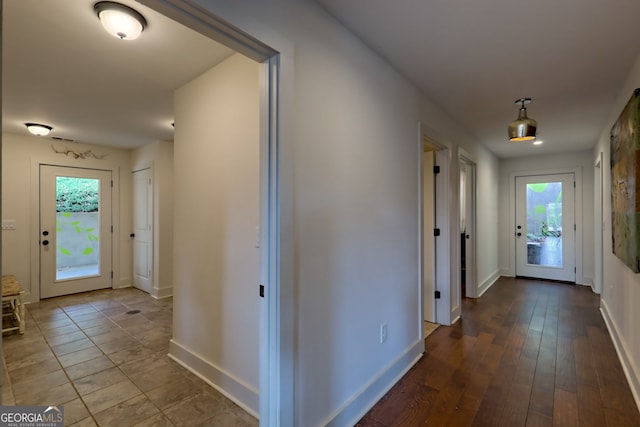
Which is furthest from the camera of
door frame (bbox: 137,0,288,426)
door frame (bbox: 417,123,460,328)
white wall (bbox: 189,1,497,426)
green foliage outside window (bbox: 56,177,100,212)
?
green foliage outside window (bbox: 56,177,100,212)

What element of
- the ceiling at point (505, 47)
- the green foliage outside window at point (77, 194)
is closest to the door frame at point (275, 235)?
the ceiling at point (505, 47)

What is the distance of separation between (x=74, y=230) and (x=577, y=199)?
8427 millimetres

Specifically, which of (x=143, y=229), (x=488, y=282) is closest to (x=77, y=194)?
(x=143, y=229)

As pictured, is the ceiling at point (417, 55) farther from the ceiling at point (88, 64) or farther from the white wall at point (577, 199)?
the white wall at point (577, 199)

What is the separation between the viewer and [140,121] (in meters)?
3.85

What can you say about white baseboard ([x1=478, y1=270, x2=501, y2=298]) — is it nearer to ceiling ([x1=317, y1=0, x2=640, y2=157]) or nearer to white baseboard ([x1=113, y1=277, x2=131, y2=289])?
ceiling ([x1=317, y1=0, x2=640, y2=157])

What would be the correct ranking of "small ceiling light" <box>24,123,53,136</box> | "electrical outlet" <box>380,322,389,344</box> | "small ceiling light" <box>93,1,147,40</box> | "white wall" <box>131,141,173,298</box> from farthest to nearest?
1. "white wall" <box>131,141,173,298</box>
2. "small ceiling light" <box>24,123,53,136</box>
3. "electrical outlet" <box>380,322,389,344</box>
4. "small ceiling light" <box>93,1,147,40</box>

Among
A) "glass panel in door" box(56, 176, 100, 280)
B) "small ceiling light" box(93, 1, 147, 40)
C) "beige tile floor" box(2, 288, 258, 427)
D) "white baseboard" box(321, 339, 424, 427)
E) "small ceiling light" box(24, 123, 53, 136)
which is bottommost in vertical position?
"beige tile floor" box(2, 288, 258, 427)

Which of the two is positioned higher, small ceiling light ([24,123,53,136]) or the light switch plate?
small ceiling light ([24,123,53,136])

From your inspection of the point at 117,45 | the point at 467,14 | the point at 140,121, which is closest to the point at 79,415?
the point at 117,45

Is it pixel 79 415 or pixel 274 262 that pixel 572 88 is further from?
pixel 79 415

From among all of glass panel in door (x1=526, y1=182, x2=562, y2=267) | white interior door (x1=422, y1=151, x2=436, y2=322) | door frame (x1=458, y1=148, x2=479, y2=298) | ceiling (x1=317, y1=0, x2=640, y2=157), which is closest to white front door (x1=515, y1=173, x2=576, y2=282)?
glass panel in door (x1=526, y1=182, x2=562, y2=267)

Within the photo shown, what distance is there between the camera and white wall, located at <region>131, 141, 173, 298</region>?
4.68 meters

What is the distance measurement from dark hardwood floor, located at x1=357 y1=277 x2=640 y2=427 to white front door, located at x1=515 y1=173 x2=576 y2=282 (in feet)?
7.31
